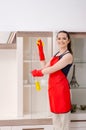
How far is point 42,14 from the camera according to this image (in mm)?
2471

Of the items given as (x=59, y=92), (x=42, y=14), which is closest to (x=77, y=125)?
(x=59, y=92)

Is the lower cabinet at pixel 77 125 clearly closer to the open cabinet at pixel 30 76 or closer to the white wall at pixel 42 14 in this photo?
the open cabinet at pixel 30 76

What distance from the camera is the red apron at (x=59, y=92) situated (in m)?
1.96

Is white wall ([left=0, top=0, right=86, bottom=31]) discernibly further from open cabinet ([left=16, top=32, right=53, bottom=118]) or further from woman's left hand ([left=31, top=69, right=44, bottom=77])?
woman's left hand ([left=31, top=69, right=44, bottom=77])

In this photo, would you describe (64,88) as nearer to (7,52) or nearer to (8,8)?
(7,52)

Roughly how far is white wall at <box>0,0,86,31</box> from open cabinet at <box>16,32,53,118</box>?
348 millimetres

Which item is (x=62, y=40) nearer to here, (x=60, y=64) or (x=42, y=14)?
(x=60, y=64)

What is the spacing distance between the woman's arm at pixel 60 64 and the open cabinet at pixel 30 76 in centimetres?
17

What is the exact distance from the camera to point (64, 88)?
198 centimetres

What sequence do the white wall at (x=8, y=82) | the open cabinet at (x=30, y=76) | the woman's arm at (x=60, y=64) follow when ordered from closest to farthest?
the woman's arm at (x=60, y=64) < the open cabinet at (x=30, y=76) < the white wall at (x=8, y=82)

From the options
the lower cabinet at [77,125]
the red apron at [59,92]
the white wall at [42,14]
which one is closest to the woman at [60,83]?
the red apron at [59,92]

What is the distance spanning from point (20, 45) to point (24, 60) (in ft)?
0.40

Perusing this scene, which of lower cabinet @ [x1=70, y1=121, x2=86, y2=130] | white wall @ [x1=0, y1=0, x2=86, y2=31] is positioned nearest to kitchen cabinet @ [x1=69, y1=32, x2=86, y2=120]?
lower cabinet @ [x1=70, y1=121, x2=86, y2=130]

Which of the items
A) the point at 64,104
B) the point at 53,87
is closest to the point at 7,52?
the point at 53,87
